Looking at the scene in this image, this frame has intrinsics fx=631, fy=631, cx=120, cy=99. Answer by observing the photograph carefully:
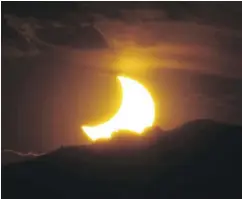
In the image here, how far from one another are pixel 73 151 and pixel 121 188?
14.8 meters

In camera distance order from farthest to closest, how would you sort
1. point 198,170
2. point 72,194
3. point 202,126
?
point 202,126, point 198,170, point 72,194

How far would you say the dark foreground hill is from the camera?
10544 cm

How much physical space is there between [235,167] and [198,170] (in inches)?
271

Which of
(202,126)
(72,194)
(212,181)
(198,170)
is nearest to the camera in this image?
(72,194)

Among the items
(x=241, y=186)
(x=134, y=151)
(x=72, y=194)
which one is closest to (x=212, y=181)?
(x=241, y=186)

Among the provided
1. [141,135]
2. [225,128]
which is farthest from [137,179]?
[225,128]

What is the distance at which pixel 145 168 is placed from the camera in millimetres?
118625

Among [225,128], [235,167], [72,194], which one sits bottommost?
[72,194]

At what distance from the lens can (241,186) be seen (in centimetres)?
10456

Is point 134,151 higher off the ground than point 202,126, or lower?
lower

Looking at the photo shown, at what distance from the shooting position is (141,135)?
116 meters

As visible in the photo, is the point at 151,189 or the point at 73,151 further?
the point at 73,151

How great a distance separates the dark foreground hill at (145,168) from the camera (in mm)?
105438

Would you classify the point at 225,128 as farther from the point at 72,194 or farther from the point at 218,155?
the point at 72,194
